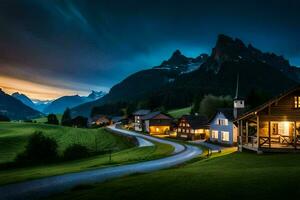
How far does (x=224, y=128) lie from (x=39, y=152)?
39.9 m

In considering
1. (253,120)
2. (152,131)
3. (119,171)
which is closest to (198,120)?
(152,131)

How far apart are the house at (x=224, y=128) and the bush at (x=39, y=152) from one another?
120ft

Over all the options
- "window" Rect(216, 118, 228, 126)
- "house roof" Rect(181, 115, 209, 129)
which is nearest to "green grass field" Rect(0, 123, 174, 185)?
"window" Rect(216, 118, 228, 126)

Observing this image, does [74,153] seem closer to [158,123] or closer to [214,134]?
[214,134]

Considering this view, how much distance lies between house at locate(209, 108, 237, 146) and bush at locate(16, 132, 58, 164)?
1439 inches

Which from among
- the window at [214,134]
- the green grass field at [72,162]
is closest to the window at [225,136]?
the window at [214,134]

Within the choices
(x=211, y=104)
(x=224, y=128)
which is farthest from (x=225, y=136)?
(x=211, y=104)

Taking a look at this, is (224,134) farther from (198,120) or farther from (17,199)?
(17,199)

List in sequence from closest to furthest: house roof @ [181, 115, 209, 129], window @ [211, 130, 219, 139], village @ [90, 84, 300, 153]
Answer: village @ [90, 84, 300, 153] → window @ [211, 130, 219, 139] → house roof @ [181, 115, 209, 129]

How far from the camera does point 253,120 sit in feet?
137

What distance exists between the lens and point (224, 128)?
6688 centimetres

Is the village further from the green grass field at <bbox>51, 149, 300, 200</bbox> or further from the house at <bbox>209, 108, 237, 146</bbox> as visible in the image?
the green grass field at <bbox>51, 149, 300, 200</bbox>

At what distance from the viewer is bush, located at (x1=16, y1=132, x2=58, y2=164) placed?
44062mm

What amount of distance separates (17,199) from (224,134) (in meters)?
54.5
